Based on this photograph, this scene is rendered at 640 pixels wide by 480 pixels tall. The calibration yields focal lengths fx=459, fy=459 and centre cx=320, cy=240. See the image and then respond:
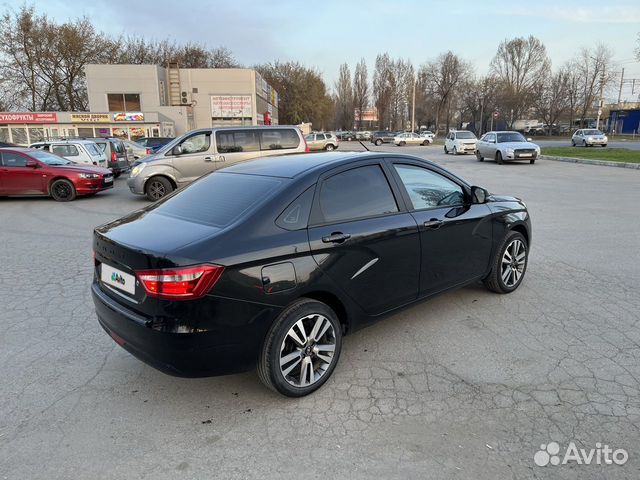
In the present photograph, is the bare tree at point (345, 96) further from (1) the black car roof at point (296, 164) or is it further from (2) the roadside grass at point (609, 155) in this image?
(1) the black car roof at point (296, 164)

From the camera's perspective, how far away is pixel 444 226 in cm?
402

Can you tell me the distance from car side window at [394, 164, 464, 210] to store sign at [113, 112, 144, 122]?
39496mm

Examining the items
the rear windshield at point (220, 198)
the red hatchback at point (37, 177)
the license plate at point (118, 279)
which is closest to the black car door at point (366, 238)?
the rear windshield at point (220, 198)

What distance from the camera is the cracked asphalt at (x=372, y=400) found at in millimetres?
2529

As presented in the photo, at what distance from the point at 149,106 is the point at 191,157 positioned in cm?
3984

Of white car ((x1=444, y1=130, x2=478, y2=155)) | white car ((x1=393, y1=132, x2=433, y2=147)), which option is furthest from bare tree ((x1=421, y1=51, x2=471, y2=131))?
white car ((x1=444, y1=130, x2=478, y2=155))

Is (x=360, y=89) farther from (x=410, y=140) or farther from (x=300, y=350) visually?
(x=300, y=350)

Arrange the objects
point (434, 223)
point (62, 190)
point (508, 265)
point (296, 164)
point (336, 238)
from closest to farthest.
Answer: point (336, 238) < point (296, 164) < point (434, 223) < point (508, 265) < point (62, 190)

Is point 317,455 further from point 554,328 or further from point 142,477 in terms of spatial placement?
point 554,328

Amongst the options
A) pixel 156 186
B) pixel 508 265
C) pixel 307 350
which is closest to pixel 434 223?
pixel 508 265

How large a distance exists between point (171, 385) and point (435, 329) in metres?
2.28

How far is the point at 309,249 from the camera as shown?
10.0 ft

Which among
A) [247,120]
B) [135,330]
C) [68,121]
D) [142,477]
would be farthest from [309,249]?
[247,120]

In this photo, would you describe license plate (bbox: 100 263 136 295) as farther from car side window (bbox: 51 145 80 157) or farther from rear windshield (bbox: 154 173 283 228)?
car side window (bbox: 51 145 80 157)
